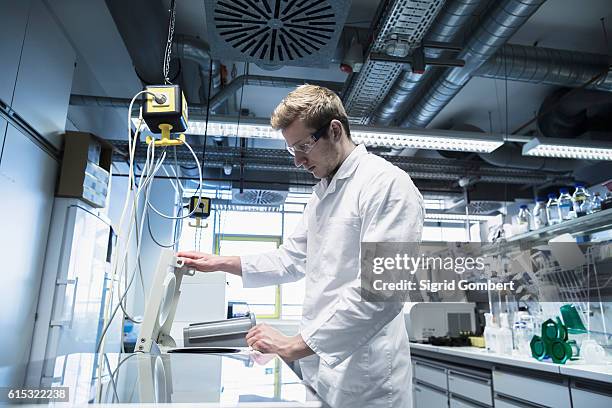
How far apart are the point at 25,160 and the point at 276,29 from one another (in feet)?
5.91

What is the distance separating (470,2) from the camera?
219cm

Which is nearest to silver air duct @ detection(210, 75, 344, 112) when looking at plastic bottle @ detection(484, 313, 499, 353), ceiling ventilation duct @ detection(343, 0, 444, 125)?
ceiling ventilation duct @ detection(343, 0, 444, 125)

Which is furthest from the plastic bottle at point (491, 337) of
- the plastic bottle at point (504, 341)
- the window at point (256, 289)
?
the window at point (256, 289)

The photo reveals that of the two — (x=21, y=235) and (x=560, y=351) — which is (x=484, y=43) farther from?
(x=21, y=235)

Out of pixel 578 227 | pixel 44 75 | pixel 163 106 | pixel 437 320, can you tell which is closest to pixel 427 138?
pixel 578 227

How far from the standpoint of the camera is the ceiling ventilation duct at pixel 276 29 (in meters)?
1.53

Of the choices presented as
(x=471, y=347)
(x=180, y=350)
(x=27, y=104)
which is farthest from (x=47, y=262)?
(x=471, y=347)

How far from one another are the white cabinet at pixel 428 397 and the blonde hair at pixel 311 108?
2.31 meters

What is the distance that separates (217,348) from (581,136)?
4.39 m

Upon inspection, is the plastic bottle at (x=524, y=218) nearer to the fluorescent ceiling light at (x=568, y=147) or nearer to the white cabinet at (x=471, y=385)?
the fluorescent ceiling light at (x=568, y=147)

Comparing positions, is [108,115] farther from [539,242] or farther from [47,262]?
[539,242]

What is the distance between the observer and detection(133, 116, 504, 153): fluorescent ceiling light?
3039mm

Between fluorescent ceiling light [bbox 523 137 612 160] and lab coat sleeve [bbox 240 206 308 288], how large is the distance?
2.62 m

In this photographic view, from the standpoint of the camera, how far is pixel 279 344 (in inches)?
38.6
